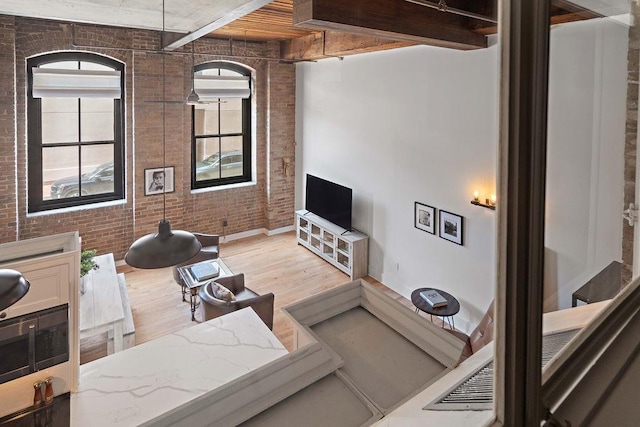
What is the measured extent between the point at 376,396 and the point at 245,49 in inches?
240

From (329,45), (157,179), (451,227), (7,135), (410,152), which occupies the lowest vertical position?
(451,227)

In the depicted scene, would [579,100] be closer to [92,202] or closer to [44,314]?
[44,314]

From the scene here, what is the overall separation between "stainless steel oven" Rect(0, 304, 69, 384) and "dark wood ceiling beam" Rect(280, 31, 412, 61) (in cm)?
382

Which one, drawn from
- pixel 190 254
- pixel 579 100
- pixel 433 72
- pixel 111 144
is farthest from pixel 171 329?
pixel 579 100

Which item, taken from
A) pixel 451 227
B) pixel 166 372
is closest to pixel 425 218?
pixel 451 227

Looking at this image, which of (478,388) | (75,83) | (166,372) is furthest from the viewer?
(75,83)

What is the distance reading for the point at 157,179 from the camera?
236 inches

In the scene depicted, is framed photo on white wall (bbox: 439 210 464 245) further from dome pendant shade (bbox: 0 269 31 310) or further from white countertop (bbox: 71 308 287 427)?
dome pendant shade (bbox: 0 269 31 310)

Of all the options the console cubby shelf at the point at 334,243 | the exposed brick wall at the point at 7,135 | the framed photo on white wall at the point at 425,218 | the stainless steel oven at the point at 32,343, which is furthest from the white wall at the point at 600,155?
the exposed brick wall at the point at 7,135

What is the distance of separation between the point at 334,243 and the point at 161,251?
12.2ft

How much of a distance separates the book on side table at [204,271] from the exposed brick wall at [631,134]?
3817 mm

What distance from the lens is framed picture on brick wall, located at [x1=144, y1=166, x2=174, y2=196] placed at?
19.5 feet

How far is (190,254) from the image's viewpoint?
2.33 m

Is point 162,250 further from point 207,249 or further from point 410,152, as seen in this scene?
point 207,249
